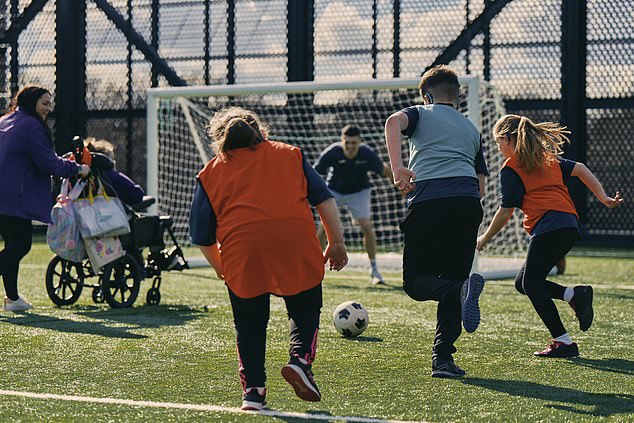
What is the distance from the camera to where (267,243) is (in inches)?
171

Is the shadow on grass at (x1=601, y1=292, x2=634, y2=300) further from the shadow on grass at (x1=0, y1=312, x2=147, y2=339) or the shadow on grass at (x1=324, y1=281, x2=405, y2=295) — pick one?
the shadow on grass at (x1=0, y1=312, x2=147, y2=339)

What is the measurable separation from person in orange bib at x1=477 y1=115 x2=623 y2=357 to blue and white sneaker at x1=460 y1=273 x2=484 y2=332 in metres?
0.91

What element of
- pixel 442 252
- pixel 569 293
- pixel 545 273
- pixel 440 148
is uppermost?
pixel 440 148

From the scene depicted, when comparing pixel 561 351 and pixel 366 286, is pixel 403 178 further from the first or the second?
pixel 366 286

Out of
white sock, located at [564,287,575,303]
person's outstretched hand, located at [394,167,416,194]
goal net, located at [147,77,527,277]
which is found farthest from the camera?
goal net, located at [147,77,527,277]

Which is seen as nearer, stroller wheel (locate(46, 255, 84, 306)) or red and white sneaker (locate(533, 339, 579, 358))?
red and white sneaker (locate(533, 339, 579, 358))

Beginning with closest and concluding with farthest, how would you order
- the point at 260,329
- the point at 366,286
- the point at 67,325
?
the point at 260,329 < the point at 67,325 < the point at 366,286

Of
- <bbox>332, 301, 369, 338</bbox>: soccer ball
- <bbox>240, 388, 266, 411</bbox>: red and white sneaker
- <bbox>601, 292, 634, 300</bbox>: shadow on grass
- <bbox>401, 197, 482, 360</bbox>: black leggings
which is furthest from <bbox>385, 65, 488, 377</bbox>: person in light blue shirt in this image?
<bbox>601, 292, 634, 300</bbox>: shadow on grass

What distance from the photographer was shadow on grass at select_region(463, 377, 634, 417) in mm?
4457

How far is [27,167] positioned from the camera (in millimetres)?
7957

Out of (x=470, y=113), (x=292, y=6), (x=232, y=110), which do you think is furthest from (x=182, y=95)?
(x=232, y=110)

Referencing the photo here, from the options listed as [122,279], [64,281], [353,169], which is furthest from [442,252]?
[353,169]

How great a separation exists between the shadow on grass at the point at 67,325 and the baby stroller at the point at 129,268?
0.64 metres

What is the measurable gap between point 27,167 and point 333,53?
32.5 ft
